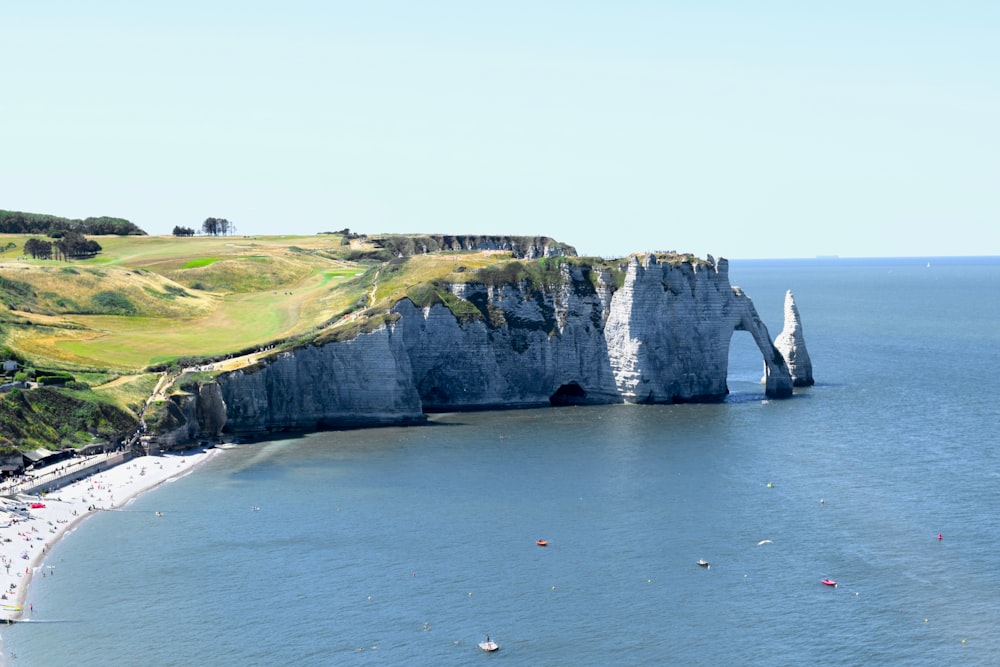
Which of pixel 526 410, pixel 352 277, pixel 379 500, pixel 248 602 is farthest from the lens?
pixel 352 277

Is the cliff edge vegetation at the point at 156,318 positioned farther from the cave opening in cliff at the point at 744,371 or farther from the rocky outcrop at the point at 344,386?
the cave opening in cliff at the point at 744,371

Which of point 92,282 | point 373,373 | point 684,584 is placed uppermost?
point 92,282

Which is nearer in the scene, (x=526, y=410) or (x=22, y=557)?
(x=22, y=557)

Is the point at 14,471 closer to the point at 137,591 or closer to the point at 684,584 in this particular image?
the point at 137,591

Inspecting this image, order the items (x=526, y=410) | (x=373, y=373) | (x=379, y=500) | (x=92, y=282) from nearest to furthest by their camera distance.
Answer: (x=379, y=500) < (x=373, y=373) < (x=526, y=410) < (x=92, y=282)

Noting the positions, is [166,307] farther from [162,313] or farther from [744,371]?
[744,371]

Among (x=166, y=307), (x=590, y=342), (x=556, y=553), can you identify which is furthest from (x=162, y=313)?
(x=556, y=553)

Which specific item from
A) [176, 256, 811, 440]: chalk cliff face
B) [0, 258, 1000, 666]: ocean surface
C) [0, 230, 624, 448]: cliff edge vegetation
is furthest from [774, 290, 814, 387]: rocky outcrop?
[0, 258, 1000, 666]: ocean surface

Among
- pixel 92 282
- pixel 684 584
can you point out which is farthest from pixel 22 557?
pixel 92 282
